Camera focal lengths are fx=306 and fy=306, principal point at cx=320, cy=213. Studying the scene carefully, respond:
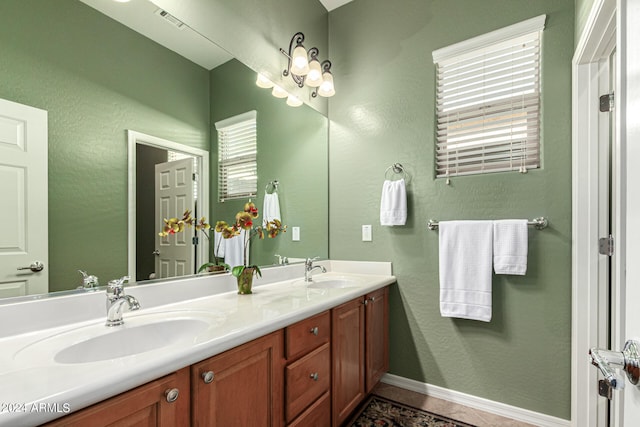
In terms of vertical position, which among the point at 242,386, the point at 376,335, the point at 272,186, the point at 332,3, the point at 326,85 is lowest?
the point at 376,335

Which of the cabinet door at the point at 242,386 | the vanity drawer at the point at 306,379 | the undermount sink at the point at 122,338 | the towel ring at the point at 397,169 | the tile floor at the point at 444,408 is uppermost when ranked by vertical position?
the towel ring at the point at 397,169

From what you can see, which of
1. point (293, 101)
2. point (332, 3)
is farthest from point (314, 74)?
point (332, 3)

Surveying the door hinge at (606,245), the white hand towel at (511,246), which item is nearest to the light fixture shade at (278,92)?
the white hand towel at (511,246)

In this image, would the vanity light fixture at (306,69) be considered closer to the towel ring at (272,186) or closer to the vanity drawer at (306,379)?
the towel ring at (272,186)

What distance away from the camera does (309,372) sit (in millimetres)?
1343

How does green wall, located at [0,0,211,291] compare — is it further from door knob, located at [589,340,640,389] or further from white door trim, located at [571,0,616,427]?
white door trim, located at [571,0,616,427]

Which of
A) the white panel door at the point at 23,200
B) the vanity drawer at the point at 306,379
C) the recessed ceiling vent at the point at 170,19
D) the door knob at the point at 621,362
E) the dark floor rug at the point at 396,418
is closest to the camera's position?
the door knob at the point at 621,362

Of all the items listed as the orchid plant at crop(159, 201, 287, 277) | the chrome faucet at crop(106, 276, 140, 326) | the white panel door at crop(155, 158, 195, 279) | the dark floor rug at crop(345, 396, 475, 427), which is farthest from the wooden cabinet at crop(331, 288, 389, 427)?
the chrome faucet at crop(106, 276, 140, 326)

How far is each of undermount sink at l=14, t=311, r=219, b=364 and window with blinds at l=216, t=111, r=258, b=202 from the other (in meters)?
0.72

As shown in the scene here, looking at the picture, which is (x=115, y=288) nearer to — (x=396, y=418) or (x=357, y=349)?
(x=357, y=349)

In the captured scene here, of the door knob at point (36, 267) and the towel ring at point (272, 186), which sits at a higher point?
the towel ring at point (272, 186)

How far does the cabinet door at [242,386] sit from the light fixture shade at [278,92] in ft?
5.08

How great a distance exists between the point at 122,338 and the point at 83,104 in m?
0.84

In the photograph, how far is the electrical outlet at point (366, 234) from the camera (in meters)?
2.28
